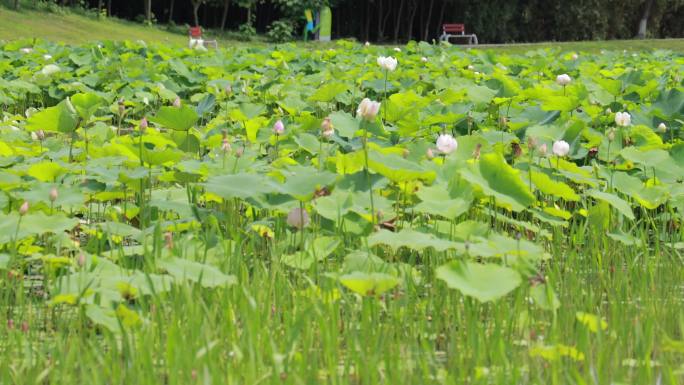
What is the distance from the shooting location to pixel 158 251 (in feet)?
7.26

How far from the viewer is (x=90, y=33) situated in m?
20.4

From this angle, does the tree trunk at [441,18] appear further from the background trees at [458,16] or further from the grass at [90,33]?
the grass at [90,33]

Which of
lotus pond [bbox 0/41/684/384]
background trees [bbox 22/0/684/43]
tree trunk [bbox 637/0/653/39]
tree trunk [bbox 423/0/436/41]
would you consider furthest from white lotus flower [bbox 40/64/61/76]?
tree trunk [bbox 637/0/653/39]

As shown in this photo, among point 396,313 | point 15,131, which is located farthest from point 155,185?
point 396,313

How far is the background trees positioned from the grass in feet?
19.5

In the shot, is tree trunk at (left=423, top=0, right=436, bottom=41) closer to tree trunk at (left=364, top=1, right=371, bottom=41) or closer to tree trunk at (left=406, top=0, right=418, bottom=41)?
tree trunk at (left=406, top=0, right=418, bottom=41)

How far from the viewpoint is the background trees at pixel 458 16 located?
98.1ft

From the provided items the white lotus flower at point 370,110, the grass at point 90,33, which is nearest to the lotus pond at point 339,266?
the white lotus flower at point 370,110

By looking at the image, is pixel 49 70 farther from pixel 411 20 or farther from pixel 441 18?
pixel 441 18

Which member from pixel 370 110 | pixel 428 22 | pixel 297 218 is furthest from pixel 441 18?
pixel 297 218

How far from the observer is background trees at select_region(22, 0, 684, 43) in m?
29.9

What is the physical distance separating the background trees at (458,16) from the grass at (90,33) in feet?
19.5

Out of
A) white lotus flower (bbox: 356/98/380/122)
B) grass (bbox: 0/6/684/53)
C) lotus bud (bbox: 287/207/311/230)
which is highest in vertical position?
white lotus flower (bbox: 356/98/380/122)

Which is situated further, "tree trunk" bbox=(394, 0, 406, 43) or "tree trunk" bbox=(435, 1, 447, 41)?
"tree trunk" bbox=(435, 1, 447, 41)
